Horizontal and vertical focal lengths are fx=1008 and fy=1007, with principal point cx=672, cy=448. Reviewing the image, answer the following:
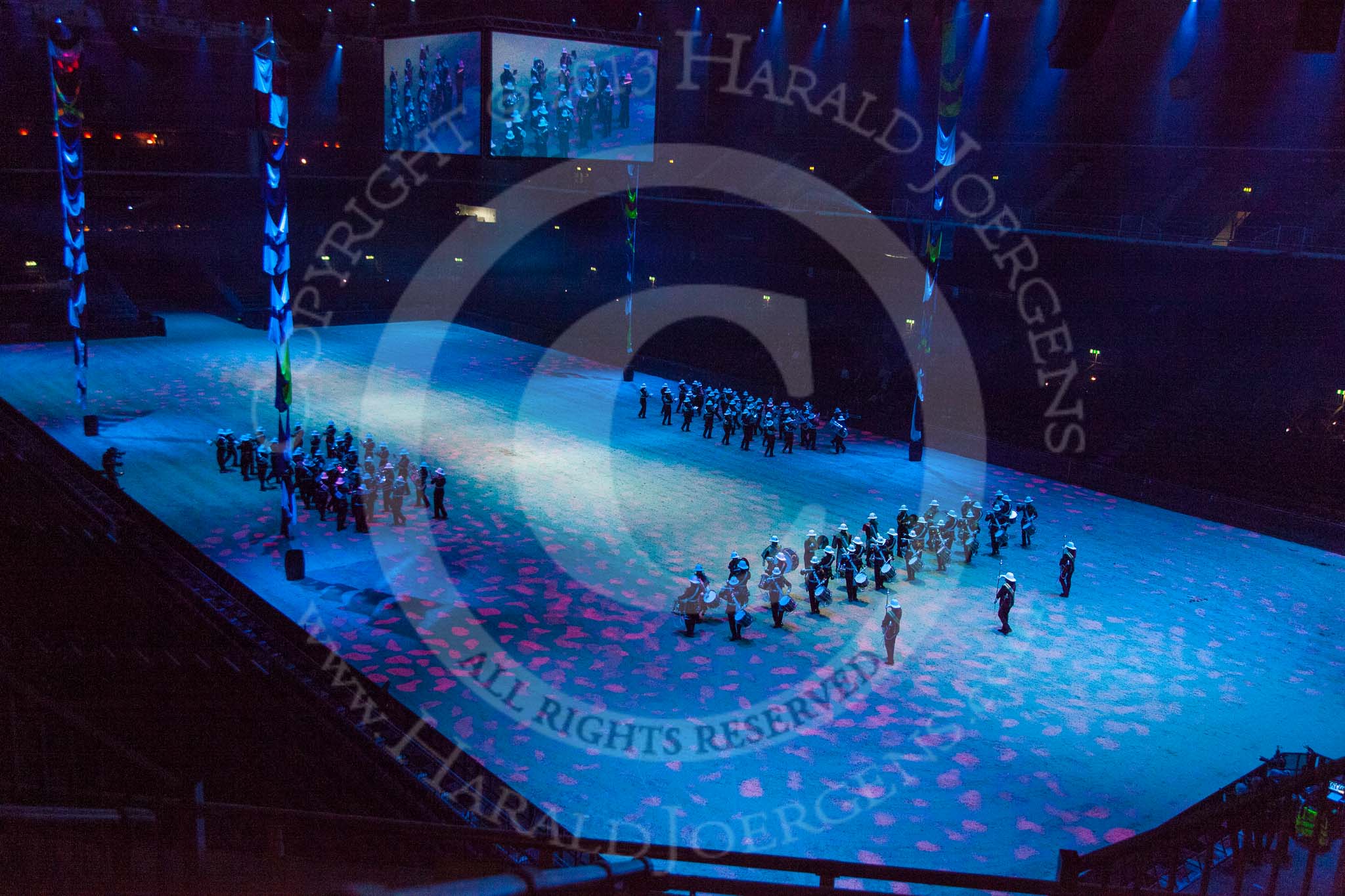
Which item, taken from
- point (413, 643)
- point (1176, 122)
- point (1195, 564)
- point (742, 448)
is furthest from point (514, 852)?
point (1176, 122)

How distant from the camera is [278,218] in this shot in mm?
15938

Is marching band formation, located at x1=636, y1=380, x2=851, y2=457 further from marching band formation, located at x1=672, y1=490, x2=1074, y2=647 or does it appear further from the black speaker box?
the black speaker box

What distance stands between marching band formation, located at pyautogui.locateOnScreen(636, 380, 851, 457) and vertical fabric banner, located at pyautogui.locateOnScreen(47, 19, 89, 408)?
541 inches

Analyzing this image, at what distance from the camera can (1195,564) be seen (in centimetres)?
1845

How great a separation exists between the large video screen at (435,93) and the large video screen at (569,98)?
0.68 meters

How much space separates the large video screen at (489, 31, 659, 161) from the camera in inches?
1001

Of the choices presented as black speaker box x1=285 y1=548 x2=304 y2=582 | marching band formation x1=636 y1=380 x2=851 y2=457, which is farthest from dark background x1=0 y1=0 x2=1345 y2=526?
black speaker box x1=285 y1=548 x2=304 y2=582

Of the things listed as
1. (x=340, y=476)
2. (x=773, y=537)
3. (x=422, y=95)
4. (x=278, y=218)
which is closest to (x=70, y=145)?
(x=422, y=95)

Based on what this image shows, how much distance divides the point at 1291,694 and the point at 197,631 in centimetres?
1376

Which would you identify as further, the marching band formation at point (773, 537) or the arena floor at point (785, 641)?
the marching band formation at point (773, 537)

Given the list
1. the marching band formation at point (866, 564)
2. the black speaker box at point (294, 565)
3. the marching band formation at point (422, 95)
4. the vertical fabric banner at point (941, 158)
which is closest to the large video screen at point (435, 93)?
the marching band formation at point (422, 95)

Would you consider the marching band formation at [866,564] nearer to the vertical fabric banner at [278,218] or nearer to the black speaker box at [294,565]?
the black speaker box at [294,565]

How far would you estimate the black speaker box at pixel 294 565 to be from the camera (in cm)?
1574

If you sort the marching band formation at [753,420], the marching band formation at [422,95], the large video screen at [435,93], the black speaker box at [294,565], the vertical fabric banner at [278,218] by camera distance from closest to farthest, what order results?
the vertical fabric banner at [278,218]
the black speaker box at [294,565]
the marching band formation at [753,420]
the large video screen at [435,93]
the marching band formation at [422,95]
